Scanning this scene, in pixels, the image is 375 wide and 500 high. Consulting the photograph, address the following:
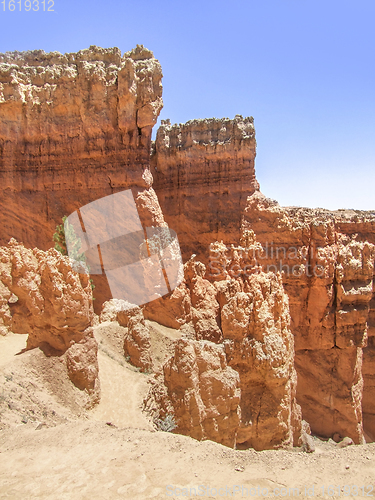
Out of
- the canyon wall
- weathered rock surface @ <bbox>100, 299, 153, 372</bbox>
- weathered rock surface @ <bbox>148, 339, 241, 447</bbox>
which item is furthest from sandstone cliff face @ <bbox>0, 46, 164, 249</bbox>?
weathered rock surface @ <bbox>148, 339, 241, 447</bbox>

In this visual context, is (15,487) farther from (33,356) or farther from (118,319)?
(118,319)

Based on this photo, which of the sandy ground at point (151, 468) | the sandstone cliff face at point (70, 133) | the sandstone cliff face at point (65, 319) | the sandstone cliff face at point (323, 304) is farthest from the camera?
the sandstone cliff face at point (323, 304)

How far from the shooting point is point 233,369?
9555 mm

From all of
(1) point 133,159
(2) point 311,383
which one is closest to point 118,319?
(1) point 133,159

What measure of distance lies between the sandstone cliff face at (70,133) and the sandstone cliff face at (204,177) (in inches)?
164

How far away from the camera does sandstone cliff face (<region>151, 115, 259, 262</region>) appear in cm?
1964

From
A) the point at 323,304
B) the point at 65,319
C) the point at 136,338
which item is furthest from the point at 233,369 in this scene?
the point at 323,304

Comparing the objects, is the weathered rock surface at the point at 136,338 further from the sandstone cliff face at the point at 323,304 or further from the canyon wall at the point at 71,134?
the sandstone cliff face at the point at 323,304

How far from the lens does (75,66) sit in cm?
1612

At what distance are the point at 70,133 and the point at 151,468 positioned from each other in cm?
1424

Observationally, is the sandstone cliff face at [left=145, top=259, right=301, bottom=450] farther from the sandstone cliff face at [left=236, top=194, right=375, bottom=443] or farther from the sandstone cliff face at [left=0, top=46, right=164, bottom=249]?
the sandstone cliff face at [left=236, top=194, right=375, bottom=443]

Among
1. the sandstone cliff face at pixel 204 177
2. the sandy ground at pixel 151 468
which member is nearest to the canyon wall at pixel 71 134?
the sandstone cliff face at pixel 204 177

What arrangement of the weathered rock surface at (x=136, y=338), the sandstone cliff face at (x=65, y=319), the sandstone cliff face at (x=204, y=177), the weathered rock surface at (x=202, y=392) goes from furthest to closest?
the sandstone cliff face at (x=204, y=177) → the weathered rock surface at (x=136, y=338) → the sandstone cliff face at (x=65, y=319) → the weathered rock surface at (x=202, y=392)

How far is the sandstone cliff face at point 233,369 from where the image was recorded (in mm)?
8617
